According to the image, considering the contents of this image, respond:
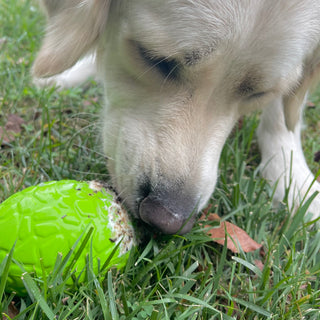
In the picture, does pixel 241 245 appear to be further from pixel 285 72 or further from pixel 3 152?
pixel 3 152

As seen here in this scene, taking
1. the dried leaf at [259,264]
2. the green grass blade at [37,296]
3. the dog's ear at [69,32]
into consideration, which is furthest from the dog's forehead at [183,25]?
the green grass blade at [37,296]

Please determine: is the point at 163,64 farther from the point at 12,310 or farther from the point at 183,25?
the point at 12,310

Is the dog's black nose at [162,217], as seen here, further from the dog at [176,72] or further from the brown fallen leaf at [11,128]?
the brown fallen leaf at [11,128]

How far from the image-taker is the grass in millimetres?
1362

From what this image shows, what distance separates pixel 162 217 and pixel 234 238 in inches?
17.5

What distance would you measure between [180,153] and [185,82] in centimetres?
31

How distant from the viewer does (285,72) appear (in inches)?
72.7

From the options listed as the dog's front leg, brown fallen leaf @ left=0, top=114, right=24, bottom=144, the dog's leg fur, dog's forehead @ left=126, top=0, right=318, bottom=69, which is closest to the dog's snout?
dog's forehead @ left=126, top=0, right=318, bottom=69

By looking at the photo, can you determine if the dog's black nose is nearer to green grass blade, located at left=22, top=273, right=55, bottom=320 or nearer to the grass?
the grass

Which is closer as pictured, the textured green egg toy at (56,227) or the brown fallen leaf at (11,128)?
the textured green egg toy at (56,227)

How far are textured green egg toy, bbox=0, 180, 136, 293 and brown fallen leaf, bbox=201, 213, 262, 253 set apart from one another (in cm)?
44

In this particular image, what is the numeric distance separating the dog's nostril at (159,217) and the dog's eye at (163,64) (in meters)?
0.56

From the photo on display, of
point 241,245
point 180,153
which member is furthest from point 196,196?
point 241,245

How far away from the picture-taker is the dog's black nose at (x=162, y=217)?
156 centimetres
